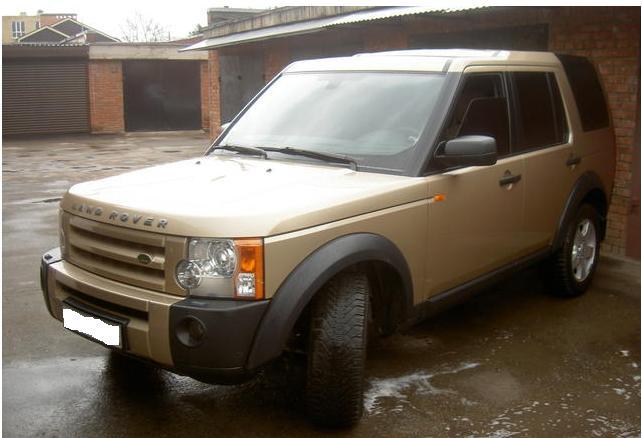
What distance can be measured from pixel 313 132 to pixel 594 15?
161 inches

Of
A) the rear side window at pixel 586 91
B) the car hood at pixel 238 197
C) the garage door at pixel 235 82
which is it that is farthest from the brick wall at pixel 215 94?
the car hood at pixel 238 197

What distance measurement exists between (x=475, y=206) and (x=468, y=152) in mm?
506

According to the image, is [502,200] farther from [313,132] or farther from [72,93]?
[72,93]

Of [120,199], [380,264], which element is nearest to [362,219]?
[380,264]

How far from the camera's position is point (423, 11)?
23.7ft

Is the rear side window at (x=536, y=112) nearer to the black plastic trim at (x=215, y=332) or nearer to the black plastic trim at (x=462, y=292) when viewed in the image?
the black plastic trim at (x=462, y=292)

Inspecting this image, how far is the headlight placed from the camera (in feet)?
10.5

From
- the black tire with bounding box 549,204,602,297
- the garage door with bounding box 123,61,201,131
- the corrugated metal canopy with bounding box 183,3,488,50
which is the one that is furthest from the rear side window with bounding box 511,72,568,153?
the garage door with bounding box 123,61,201,131

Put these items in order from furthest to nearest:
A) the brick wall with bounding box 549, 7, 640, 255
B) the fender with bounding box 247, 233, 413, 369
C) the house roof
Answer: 1. the house roof
2. the brick wall with bounding box 549, 7, 640, 255
3. the fender with bounding box 247, 233, 413, 369

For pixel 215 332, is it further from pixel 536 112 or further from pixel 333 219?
pixel 536 112

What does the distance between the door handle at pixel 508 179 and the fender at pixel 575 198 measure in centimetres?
79

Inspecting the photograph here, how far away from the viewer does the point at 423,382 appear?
4262 mm

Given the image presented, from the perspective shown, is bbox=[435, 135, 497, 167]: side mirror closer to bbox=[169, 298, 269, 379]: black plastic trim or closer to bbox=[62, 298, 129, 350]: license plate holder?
bbox=[169, 298, 269, 379]: black plastic trim

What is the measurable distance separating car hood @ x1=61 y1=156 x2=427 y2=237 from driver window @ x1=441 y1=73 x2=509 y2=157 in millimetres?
611
